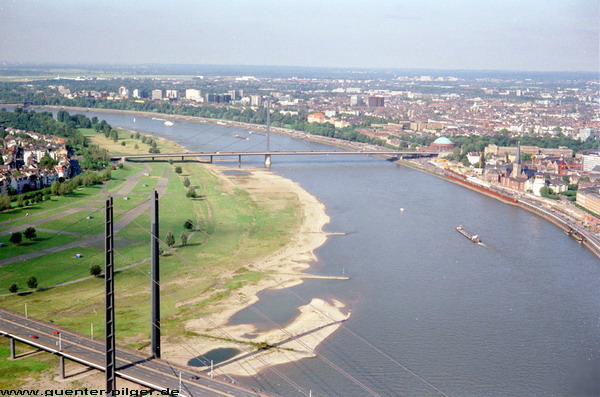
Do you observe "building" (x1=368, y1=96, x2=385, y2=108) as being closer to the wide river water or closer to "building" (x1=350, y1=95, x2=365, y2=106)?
"building" (x1=350, y1=95, x2=365, y2=106)

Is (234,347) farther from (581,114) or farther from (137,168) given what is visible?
(581,114)

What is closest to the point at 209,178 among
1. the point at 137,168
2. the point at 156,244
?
the point at 137,168

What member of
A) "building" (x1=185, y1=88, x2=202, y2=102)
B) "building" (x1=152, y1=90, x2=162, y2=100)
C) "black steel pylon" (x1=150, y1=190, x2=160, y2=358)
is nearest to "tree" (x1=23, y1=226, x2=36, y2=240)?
"black steel pylon" (x1=150, y1=190, x2=160, y2=358)

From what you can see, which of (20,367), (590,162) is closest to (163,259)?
(20,367)

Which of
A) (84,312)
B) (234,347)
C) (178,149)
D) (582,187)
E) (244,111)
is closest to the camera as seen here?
(234,347)

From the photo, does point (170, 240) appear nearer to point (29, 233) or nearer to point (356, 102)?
point (29, 233)
